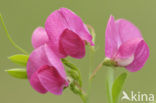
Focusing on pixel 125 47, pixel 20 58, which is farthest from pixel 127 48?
pixel 20 58

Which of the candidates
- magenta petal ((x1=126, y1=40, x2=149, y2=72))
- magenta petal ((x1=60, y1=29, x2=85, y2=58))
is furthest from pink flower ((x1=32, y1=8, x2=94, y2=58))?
magenta petal ((x1=126, y1=40, x2=149, y2=72))

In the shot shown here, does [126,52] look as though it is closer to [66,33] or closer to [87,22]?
[66,33]

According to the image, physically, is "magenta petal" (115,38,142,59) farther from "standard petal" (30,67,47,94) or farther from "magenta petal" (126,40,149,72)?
"standard petal" (30,67,47,94)

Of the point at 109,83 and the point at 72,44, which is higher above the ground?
the point at 72,44

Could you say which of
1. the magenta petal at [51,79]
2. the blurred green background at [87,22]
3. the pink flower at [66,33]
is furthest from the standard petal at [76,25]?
the blurred green background at [87,22]

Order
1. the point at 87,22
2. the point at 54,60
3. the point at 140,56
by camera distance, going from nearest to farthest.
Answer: the point at 54,60 < the point at 140,56 < the point at 87,22

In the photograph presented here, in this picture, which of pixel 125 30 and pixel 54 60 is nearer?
pixel 54 60

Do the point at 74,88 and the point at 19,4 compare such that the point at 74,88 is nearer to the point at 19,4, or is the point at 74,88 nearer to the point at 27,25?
the point at 27,25
